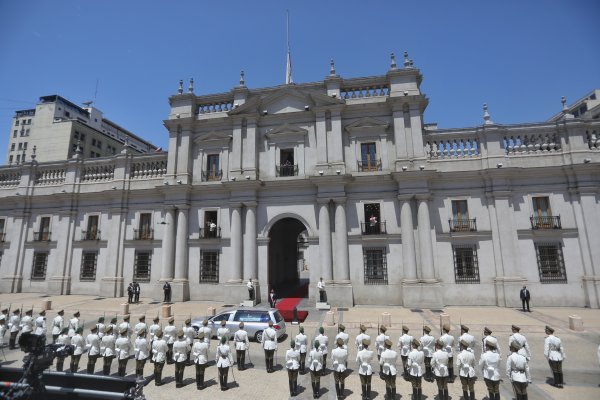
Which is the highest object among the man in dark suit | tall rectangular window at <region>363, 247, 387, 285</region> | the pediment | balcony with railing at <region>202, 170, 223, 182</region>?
the pediment

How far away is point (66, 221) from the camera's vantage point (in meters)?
28.9

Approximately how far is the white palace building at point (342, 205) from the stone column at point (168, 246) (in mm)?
87

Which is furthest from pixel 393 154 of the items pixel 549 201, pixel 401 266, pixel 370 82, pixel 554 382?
pixel 554 382

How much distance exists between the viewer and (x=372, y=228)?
23.1m

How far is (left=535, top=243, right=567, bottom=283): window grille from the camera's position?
2089 centimetres

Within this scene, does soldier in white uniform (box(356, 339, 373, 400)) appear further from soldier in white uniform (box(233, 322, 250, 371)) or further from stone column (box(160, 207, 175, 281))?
stone column (box(160, 207, 175, 281))

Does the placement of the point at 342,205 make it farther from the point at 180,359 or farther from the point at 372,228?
the point at 180,359

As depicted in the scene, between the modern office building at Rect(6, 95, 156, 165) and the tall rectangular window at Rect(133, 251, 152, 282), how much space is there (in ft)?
70.4

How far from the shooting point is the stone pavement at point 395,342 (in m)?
9.27

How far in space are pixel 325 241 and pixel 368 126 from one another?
9379 millimetres

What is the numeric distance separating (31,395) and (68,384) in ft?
3.22

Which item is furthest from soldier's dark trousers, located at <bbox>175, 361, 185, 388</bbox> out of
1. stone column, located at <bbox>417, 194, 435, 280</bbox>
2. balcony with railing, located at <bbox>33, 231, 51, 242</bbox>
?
balcony with railing, located at <bbox>33, 231, 51, 242</bbox>

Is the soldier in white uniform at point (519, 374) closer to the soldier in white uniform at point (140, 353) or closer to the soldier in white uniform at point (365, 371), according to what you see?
the soldier in white uniform at point (365, 371)

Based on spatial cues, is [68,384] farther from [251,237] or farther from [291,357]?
[251,237]
